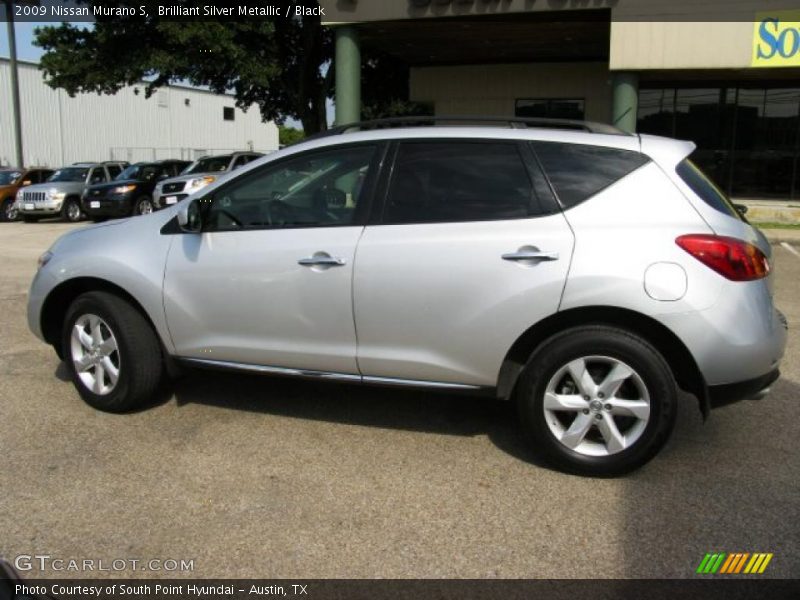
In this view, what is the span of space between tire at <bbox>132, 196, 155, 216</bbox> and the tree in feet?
10.7

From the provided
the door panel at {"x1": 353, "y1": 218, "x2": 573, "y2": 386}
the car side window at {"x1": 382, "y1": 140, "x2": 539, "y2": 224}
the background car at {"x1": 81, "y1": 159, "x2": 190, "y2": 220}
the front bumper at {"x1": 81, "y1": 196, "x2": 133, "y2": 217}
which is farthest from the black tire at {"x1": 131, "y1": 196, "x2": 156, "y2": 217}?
the door panel at {"x1": 353, "y1": 218, "x2": 573, "y2": 386}

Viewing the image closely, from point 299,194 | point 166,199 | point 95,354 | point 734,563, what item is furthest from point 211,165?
point 734,563

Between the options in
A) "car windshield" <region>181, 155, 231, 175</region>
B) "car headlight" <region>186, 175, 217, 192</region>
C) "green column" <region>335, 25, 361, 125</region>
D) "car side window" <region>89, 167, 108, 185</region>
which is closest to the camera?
"green column" <region>335, 25, 361, 125</region>

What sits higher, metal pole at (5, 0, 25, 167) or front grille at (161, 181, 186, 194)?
metal pole at (5, 0, 25, 167)

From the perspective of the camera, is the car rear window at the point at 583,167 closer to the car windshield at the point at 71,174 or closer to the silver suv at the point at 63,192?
the silver suv at the point at 63,192

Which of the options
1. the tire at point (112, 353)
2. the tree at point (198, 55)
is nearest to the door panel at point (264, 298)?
the tire at point (112, 353)

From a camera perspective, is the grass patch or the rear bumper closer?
the rear bumper

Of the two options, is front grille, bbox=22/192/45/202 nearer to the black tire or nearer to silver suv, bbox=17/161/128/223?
silver suv, bbox=17/161/128/223

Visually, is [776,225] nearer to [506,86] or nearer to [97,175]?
[506,86]

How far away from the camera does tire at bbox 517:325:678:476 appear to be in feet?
11.5

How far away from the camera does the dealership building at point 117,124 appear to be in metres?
37.6

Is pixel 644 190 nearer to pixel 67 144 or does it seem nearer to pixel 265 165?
pixel 265 165

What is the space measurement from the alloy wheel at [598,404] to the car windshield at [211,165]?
16.6m

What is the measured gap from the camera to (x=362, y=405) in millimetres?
4730
